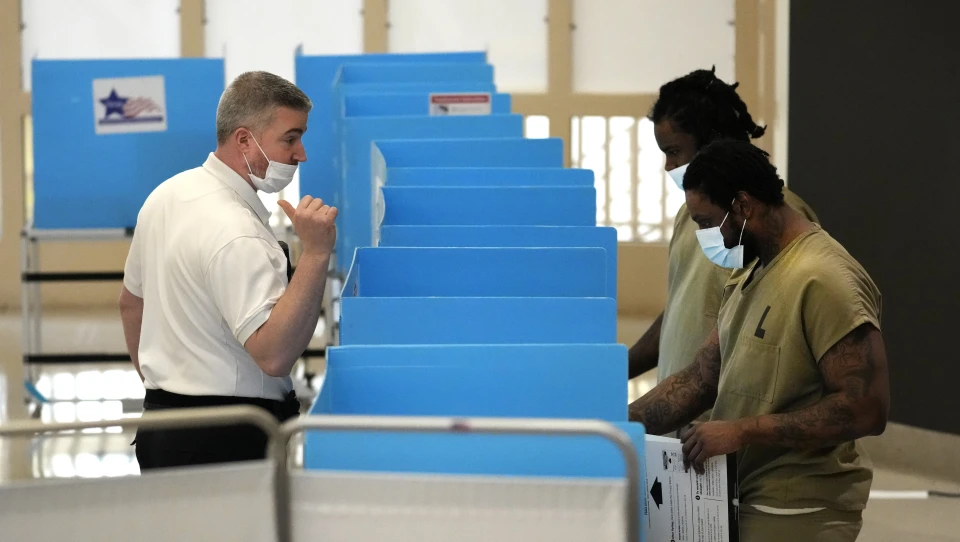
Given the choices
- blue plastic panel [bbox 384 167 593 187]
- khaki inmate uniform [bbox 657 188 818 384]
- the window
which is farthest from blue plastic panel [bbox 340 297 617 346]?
the window

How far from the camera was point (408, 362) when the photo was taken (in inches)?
74.8


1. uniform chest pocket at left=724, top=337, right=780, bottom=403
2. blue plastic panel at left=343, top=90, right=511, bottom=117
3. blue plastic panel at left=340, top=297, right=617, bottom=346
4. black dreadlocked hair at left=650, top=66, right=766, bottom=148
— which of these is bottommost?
uniform chest pocket at left=724, top=337, right=780, bottom=403

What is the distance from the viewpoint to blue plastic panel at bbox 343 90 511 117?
4352 mm

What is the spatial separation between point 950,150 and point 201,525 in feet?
13.0

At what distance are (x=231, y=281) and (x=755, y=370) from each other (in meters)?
1.00

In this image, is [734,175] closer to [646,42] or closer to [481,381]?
[481,381]

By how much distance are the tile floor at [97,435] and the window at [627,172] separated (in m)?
0.85

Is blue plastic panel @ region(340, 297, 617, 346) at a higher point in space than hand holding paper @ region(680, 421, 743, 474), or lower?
higher

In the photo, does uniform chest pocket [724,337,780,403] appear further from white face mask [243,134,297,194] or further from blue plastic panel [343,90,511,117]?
blue plastic panel [343,90,511,117]

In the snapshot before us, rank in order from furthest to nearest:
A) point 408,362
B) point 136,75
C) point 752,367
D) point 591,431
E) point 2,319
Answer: point 2,319 < point 136,75 < point 752,367 < point 408,362 < point 591,431

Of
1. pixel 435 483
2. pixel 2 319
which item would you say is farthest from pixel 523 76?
pixel 435 483

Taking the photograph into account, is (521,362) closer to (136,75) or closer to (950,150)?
(950,150)

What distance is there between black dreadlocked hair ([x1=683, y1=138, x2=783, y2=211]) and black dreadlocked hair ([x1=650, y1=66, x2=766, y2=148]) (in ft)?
1.60

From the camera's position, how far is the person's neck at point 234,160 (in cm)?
238
